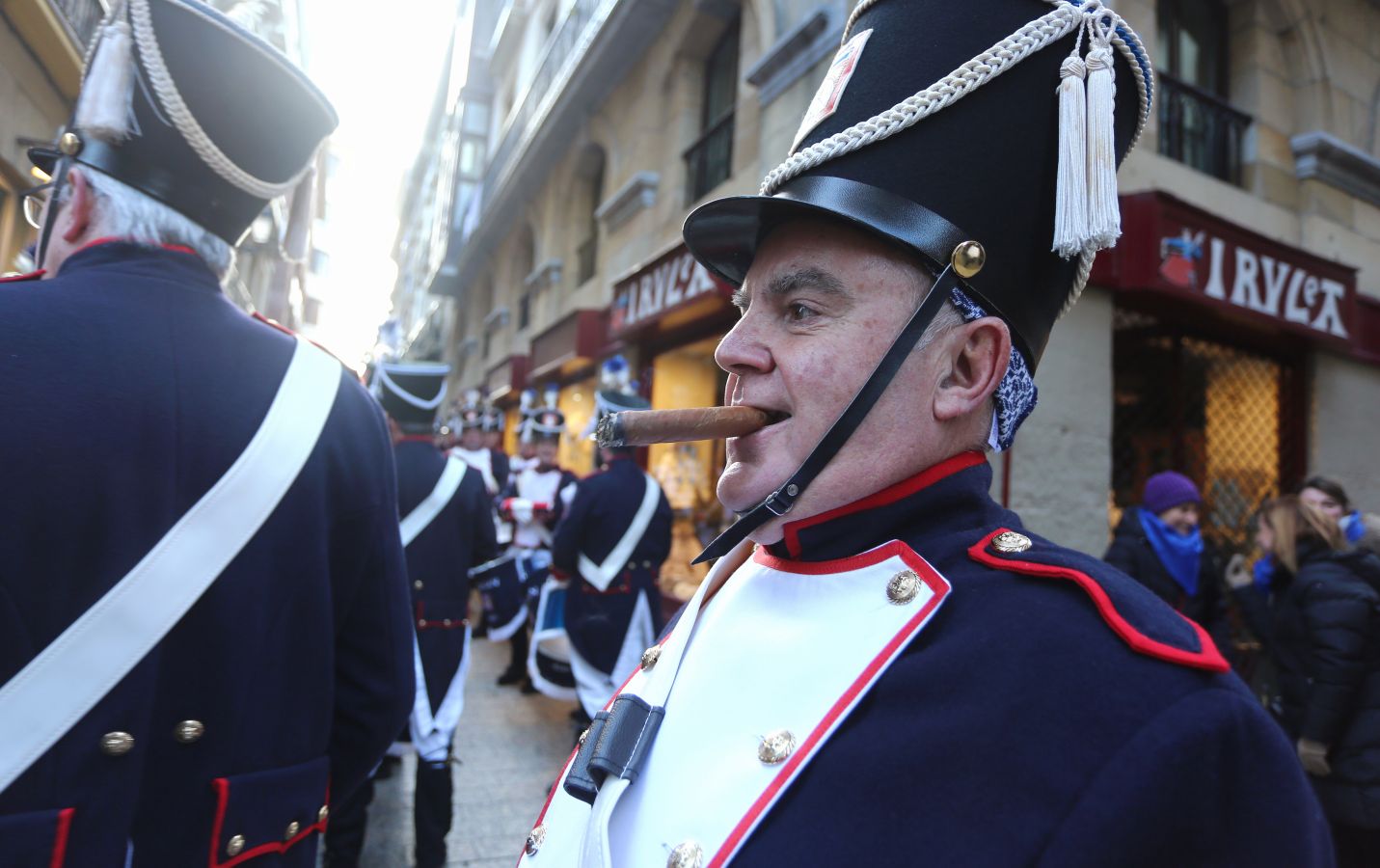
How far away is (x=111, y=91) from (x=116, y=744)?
1225mm

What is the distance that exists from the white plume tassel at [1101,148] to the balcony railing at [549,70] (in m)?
9.82

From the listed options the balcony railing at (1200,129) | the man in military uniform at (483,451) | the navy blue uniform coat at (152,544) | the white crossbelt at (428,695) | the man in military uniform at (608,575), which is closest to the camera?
the navy blue uniform coat at (152,544)

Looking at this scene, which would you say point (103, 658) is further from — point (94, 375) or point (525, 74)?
point (525, 74)

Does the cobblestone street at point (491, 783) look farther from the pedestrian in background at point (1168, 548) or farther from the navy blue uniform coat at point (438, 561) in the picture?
the pedestrian in background at point (1168, 548)

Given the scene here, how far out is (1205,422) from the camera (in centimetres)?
672

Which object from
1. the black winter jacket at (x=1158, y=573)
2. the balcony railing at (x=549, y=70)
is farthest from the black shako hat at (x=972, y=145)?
the balcony railing at (x=549, y=70)

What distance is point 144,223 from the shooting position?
63.0 inches

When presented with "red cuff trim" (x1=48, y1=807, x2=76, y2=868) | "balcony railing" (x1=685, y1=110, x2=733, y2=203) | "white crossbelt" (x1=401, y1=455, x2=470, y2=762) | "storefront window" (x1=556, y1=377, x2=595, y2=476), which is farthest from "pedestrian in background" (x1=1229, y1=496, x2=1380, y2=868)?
"storefront window" (x1=556, y1=377, x2=595, y2=476)

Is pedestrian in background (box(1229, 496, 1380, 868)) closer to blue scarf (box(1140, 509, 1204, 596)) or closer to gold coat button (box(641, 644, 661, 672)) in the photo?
blue scarf (box(1140, 509, 1204, 596))

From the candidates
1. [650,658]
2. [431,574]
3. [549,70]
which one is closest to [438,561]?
[431,574]

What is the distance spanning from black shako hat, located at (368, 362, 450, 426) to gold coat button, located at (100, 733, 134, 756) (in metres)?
3.50

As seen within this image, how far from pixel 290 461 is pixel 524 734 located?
479cm

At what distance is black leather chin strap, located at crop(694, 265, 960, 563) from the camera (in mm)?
1085

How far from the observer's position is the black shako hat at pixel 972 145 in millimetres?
1137
